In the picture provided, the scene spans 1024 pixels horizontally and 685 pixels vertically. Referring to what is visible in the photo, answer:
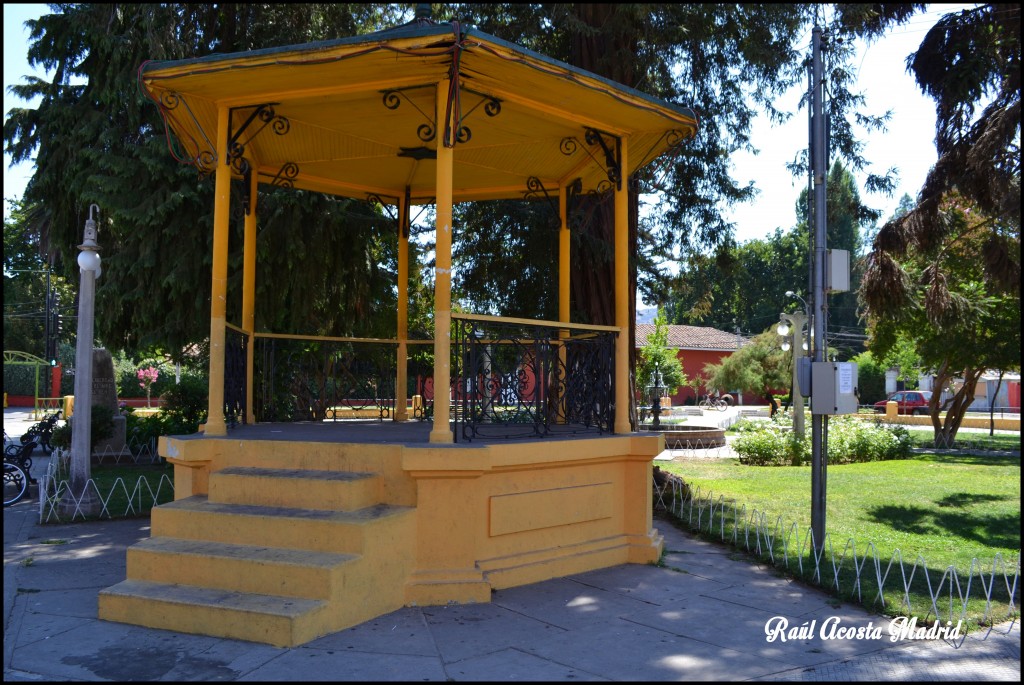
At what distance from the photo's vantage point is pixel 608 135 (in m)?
8.14

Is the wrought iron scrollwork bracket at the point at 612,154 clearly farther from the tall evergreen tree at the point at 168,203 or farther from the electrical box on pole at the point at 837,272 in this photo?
the tall evergreen tree at the point at 168,203

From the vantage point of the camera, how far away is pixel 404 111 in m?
7.70

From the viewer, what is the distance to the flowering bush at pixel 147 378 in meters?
39.9

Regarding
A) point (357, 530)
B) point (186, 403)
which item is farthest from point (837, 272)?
point (186, 403)

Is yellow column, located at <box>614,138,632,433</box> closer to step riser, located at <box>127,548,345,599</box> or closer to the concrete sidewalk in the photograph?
the concrete sidewalk

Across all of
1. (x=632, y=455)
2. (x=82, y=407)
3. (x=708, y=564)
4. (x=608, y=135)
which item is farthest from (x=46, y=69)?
(x=708, y=564)

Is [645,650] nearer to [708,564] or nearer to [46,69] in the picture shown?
[708,564]

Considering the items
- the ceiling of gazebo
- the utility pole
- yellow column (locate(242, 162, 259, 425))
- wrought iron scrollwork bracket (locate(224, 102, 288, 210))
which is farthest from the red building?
wrought iron scrollwork bracket (locate(224, 102, 288, 210))

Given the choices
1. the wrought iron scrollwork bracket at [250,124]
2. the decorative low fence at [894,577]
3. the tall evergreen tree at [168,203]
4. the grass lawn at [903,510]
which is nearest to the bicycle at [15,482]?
the tall evergreen tree at [168,203]

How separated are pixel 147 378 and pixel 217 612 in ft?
126

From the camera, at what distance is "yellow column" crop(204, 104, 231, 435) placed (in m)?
7.32

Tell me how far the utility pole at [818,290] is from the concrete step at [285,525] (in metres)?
4.33

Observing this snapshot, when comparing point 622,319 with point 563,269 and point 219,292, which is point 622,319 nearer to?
point 563,269

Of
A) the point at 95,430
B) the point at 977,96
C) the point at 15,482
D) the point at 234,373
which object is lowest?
the point at 15,482
